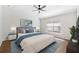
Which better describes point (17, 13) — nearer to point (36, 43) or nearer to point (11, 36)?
point (11, 36)

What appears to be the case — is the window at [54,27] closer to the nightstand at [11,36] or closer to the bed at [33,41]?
the bed at [33,41]

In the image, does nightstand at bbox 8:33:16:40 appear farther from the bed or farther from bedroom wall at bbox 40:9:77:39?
bedroom wall at bbox 40:9:77:39

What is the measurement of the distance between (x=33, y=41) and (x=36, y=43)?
2.6 inches

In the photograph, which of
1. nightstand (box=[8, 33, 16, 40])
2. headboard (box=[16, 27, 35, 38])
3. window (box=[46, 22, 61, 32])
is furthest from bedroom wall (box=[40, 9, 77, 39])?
nightstand (box=[8, 33, 16, 40])

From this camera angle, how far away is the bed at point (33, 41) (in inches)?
62.8

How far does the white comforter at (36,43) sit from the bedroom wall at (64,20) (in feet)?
0.39

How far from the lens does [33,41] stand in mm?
1604

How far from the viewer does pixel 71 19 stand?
1.61 meters

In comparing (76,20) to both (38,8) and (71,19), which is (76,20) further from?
(38,8)

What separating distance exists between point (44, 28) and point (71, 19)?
0.49m
